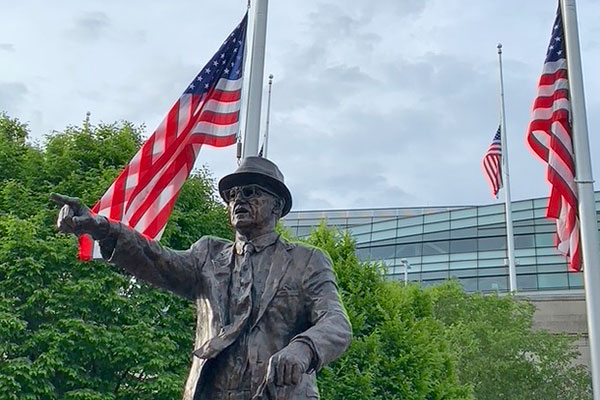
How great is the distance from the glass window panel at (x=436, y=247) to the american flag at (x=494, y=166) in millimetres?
25788

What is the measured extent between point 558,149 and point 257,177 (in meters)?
8.70

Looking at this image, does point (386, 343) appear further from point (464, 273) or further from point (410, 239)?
point (410, 239)

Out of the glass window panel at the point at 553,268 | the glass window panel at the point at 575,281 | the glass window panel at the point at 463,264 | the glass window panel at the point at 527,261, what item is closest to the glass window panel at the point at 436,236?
the glass window panel at the point at 463,264

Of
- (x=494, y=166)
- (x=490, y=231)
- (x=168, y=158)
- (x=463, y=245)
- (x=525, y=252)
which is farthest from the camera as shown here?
(x=463, y=245)

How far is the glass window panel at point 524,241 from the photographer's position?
48.5 meters

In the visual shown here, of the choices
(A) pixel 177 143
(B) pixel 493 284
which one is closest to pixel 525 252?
(B) pixel 493 284

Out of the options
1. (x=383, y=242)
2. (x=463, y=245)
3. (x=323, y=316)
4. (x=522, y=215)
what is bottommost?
(x=323, y=316)

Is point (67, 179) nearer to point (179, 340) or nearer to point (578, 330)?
point (179, 340)

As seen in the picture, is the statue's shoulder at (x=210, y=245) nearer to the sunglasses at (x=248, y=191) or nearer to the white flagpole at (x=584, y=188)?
the sunglasses at (x=248, y=191)

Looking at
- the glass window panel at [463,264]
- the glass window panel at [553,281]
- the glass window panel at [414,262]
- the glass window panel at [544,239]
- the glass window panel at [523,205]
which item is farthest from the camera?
the glass window panel at [414,262]

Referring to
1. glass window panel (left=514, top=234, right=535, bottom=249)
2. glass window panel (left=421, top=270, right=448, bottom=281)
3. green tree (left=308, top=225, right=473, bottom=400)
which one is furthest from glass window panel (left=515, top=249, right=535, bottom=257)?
green tree (left=308, top=225, right=473, bottom=400)

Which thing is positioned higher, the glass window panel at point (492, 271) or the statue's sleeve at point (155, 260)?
the glass window panel at point (492, 271)

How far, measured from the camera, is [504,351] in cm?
2719

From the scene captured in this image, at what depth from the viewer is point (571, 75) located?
40.1 ft
